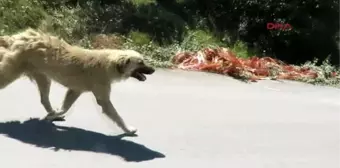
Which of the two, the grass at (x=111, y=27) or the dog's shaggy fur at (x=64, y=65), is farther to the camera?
the grass at (x=111, y=27)

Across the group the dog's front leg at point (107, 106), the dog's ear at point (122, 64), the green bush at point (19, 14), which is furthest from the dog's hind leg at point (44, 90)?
the green bush at point (19, 14)

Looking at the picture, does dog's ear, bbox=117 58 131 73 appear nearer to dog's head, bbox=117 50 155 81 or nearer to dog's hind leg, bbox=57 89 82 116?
dog's head, bbox=117 50 155 81

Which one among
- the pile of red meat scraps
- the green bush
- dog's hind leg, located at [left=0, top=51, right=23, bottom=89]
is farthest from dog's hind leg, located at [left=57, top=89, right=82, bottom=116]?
the green bush

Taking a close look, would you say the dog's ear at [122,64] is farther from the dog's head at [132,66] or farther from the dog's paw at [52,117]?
the dog's paw at [52,117]

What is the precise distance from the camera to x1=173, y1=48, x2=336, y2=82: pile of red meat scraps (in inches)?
538

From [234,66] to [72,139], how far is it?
23.0 feet

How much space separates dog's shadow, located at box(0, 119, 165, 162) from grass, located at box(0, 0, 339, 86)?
6.38 m

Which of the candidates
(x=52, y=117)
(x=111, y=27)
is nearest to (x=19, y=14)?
(x=111, y=27)

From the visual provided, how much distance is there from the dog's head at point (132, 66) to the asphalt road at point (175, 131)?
78 centimetres

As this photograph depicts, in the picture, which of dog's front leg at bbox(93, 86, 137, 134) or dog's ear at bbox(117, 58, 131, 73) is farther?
dog's front leg at bbox(93, 86, 137, 134)

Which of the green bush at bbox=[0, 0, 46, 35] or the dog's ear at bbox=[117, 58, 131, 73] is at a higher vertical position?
the green bush at bbox=[0, 0, 46, 35]

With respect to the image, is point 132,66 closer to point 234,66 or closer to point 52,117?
point 52,117

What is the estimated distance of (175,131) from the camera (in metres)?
8.11

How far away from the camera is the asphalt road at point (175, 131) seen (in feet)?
22.2
